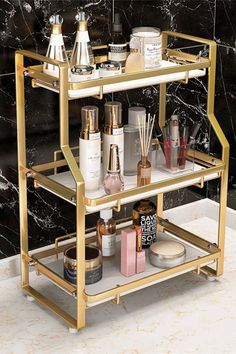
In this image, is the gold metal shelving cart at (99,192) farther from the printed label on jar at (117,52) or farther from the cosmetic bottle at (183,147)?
the printed label on jar at (117,52)

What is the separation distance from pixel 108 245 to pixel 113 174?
0.40 meters

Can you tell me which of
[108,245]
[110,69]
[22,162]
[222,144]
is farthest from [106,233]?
[110,69]

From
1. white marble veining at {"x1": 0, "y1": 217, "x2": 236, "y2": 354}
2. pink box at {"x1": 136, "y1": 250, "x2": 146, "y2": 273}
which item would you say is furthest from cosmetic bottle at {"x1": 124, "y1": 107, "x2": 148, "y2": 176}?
white marble veining at {"x1": 0, "y1": 217, "x2": 236, "y2": 354}

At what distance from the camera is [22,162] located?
271 cm

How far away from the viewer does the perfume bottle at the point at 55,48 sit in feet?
→ 8.11

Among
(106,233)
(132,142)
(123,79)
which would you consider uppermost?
(123,79)

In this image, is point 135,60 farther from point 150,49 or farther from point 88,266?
point 88,266

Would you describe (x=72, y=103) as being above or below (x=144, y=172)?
above

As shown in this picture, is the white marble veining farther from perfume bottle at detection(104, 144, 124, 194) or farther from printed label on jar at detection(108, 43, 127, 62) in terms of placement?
printed label on jar at detection(108, 43, 127, 62)

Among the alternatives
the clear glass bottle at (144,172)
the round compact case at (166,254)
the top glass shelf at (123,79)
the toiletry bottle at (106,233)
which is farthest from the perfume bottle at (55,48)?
the round compact case at (166,254)

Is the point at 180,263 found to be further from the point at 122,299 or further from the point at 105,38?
the point at 105,38

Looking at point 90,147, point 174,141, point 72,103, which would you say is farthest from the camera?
point 72,103

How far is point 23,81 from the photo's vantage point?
2.62 meters

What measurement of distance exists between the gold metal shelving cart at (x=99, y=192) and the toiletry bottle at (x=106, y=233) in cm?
6
